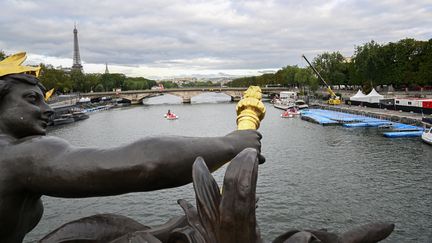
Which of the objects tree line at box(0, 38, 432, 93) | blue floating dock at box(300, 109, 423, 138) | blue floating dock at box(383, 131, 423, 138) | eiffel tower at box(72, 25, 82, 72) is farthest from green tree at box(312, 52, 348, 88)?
eiffel tower at box(72, 25, 82, 72)

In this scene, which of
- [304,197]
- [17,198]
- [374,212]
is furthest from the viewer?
[304,197]

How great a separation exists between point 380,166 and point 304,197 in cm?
700

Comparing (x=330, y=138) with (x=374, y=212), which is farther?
(x=330, y=138)

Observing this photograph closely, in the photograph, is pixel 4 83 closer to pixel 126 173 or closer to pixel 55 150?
pixel 55 150

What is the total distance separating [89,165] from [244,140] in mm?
697

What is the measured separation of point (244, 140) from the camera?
186 cm

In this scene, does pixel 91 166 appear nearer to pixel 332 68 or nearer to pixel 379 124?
pixel 379 124

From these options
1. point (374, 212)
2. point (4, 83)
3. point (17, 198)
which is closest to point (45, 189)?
point (17, 198)

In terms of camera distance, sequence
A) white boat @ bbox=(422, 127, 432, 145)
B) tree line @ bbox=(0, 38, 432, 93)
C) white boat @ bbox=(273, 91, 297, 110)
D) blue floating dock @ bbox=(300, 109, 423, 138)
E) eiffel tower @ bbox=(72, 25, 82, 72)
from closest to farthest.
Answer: white boat @ bbox=(422, 127, 432, 145) → blue floating dock @ bbox=(300, 109, 423, 138) → tree line @ bbox=(0, 38, 432, 93) → white boat @ bbox=(273, 91, 297, 110) → eiffel tower @ bbox=(72, 25, 82, 72)

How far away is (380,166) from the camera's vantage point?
20.6m

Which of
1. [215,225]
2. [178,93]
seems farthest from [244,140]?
[178,93]

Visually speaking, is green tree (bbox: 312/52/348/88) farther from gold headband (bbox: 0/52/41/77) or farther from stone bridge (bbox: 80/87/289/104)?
gold headband (bbox: 0/52/41/77)

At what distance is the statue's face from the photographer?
188 centimetres

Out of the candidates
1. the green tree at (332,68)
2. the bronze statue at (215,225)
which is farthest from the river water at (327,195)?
the green tree at (332,68)
